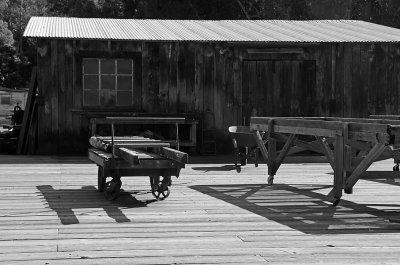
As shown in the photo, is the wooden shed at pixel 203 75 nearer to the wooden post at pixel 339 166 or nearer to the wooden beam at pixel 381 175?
the wooden post at pixel 339 166

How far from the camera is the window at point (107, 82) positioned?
53.9ft

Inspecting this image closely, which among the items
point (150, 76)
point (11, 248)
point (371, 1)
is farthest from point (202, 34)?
point (371, 1)

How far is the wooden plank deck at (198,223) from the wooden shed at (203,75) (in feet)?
17.0

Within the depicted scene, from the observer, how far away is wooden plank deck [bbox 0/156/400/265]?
5.27m

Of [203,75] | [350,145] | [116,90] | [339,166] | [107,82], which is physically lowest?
[339,166]

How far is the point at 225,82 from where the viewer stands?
17.1m

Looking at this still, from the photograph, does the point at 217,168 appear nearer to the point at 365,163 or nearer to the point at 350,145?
the point at 350,145

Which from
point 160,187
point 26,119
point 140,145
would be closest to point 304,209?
point 160,187

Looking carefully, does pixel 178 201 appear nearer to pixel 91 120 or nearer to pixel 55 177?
pixel 55 177

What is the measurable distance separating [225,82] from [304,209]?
951cm

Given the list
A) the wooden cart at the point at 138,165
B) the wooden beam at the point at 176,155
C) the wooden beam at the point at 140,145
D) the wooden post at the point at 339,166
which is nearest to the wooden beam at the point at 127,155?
the wooden cart at the point at 138,165

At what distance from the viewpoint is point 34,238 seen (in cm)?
589

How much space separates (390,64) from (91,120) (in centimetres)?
832

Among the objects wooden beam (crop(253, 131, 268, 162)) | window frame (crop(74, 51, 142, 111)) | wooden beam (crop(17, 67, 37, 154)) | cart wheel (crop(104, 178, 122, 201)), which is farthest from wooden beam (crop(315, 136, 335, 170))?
wooden beam (crop(17, 67, 37, 154))
